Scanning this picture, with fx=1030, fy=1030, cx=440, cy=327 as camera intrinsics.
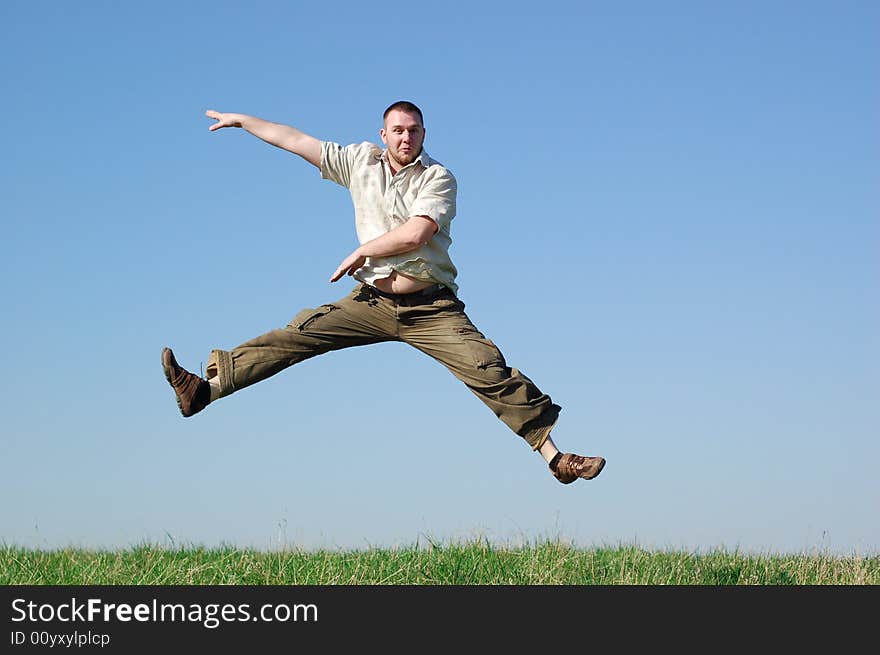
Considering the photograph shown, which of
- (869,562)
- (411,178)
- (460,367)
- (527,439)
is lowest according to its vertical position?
(869,562)

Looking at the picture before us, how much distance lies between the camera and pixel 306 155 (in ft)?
23.7

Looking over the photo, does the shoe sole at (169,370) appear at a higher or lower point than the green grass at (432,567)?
higher

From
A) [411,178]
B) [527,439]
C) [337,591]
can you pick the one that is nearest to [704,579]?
[527,439]

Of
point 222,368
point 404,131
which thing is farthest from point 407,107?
point 222,368

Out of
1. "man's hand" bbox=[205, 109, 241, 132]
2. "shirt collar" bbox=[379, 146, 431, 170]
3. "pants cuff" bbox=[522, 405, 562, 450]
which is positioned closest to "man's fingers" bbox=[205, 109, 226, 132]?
"man's hand" bbox=[205, 109, 241, 132]

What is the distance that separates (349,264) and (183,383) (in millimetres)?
1401

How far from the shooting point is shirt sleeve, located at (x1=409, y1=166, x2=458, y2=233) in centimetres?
677

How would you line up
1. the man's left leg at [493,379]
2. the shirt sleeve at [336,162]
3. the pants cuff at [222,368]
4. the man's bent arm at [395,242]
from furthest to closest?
the shirt sleeve at [336,162]
the pants cuff at [222,368]
the man's left leg at [493,379]
the man's bent arm at [395,242]

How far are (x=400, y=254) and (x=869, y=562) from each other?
5011mm

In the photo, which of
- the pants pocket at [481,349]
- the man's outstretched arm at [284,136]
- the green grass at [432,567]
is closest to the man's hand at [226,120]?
the man's outstretched arm at [284,136]

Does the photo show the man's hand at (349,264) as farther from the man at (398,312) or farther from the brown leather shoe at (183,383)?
the brown leather shoe at (183,383)

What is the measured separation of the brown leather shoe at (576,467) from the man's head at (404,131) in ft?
7.49

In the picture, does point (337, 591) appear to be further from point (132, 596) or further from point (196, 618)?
point (132, 596)

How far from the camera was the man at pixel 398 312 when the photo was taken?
6.86 metres
